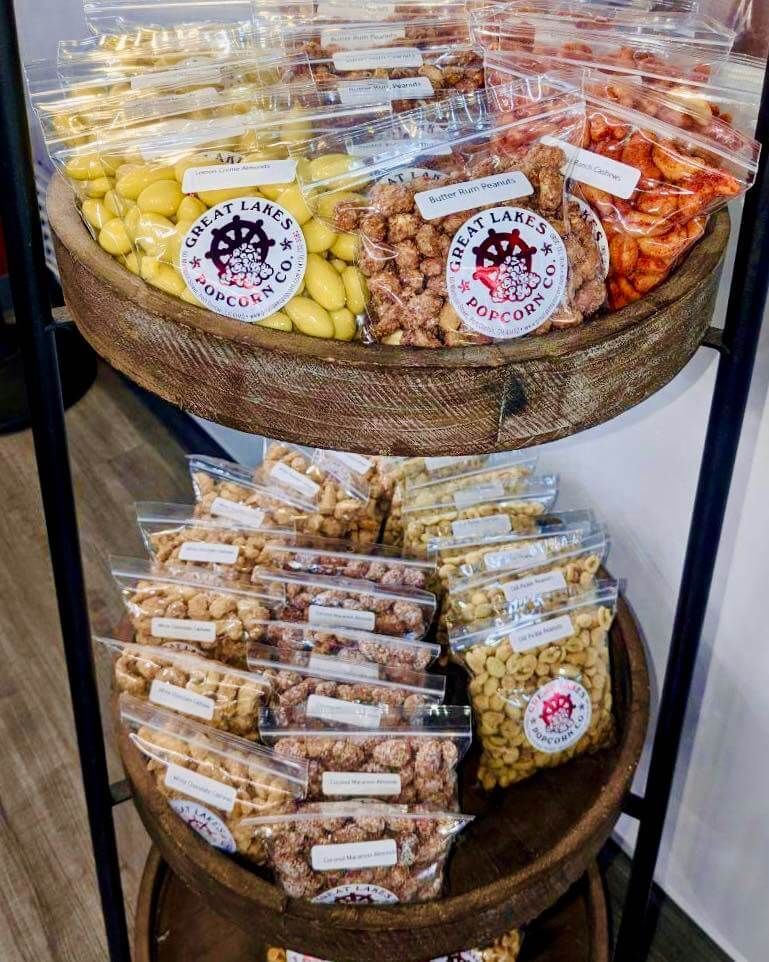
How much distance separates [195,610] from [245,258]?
0.60m

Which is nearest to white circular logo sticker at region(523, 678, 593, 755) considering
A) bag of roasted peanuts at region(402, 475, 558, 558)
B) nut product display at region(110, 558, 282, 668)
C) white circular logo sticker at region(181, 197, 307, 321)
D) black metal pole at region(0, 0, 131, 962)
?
bag of roasted peanuts at region(402, 475, 558, 558)

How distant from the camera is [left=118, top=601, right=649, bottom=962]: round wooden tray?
932 millimetres

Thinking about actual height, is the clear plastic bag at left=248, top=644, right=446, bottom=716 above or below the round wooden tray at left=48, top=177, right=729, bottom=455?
below

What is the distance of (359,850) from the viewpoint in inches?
38.2

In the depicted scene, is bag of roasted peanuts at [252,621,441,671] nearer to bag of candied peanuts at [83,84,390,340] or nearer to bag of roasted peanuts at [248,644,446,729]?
bag of roasted peanuts at [248,644,446,729]

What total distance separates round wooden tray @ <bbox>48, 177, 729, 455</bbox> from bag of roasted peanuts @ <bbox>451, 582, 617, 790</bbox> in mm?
487

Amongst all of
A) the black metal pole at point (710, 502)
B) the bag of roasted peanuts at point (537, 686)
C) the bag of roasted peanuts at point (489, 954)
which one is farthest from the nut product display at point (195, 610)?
the black metal pole at point (710, 502)

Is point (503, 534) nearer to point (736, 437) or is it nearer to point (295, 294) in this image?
point (736, 437)

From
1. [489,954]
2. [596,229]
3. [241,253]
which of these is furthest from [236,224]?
[489,954]

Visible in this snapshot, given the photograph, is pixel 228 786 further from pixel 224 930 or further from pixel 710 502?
pixel 710 502

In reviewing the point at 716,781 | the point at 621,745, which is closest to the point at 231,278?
the point at 621,745

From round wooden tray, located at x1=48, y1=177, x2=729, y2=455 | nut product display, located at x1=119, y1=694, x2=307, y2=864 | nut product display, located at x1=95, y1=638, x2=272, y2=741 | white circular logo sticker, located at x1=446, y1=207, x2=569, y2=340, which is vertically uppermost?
white circular logo sticker, located at x1=446, y1=207, x2=569, y2=340

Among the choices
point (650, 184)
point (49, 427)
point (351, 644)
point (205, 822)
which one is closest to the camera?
point (650, 184)

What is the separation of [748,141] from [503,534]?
62cm
